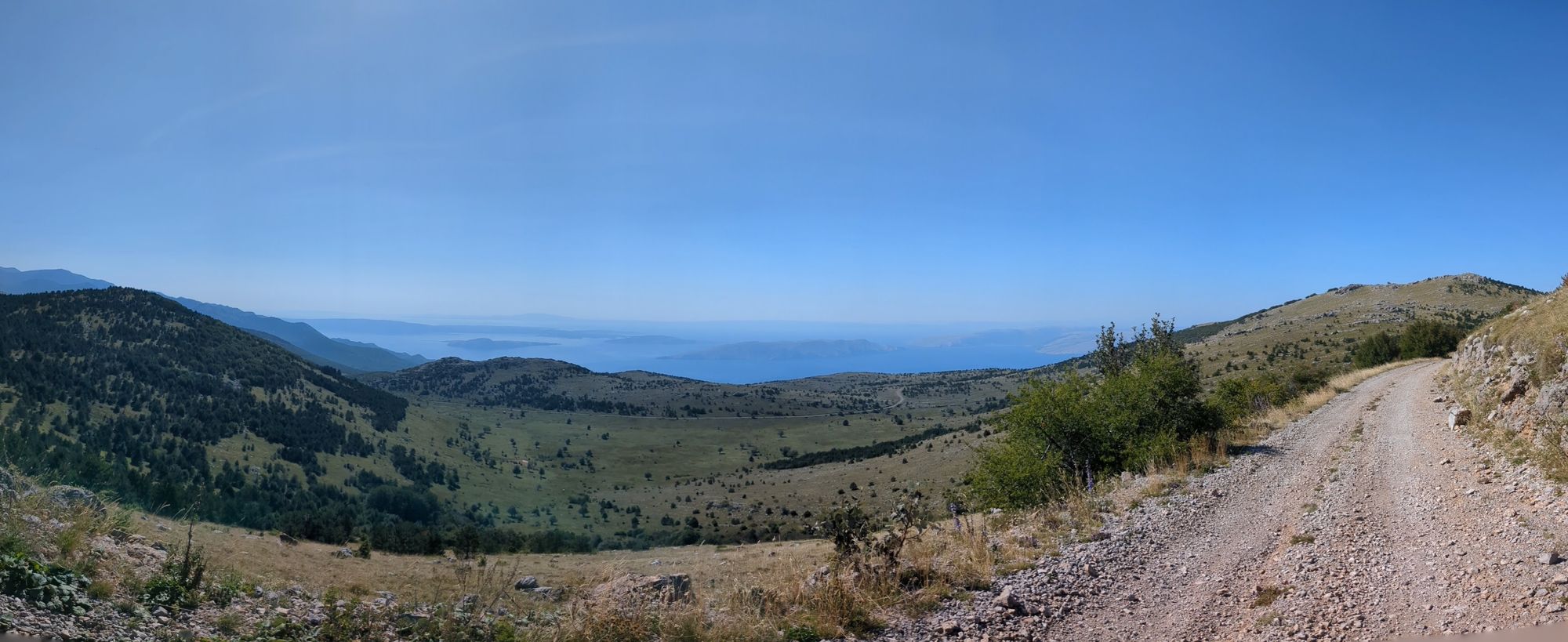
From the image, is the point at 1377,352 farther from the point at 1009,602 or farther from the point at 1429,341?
the point at 1009,602

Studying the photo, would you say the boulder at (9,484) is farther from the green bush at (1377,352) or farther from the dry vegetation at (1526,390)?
the green bush at (1377,352)

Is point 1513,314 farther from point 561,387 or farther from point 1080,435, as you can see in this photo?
point 561,387

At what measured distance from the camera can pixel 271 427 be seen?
5009cm

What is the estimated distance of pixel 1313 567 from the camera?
6.42 metres

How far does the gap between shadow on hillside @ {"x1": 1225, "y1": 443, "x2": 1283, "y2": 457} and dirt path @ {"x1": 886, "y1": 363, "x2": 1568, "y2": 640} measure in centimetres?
346

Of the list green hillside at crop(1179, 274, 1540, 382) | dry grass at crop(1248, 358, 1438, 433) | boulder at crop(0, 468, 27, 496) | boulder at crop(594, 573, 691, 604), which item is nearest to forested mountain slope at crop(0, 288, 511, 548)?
boulder at crop(0, 468, 27, 496)

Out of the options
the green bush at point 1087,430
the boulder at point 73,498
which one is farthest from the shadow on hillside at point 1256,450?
the boulder at point 73,498

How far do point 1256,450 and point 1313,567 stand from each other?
10330mm

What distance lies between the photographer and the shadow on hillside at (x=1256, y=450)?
14292 millimetres

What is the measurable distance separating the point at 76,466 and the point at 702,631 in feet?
114

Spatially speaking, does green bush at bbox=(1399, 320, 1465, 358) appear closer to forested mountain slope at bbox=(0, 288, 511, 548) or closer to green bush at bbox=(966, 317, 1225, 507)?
green bush at bbox=(966, 317, 1225, 507)

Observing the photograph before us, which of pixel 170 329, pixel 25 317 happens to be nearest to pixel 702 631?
pixel 25 317

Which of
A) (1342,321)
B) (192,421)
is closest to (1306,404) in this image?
(1342,321)

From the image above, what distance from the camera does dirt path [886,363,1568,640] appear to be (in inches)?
202
